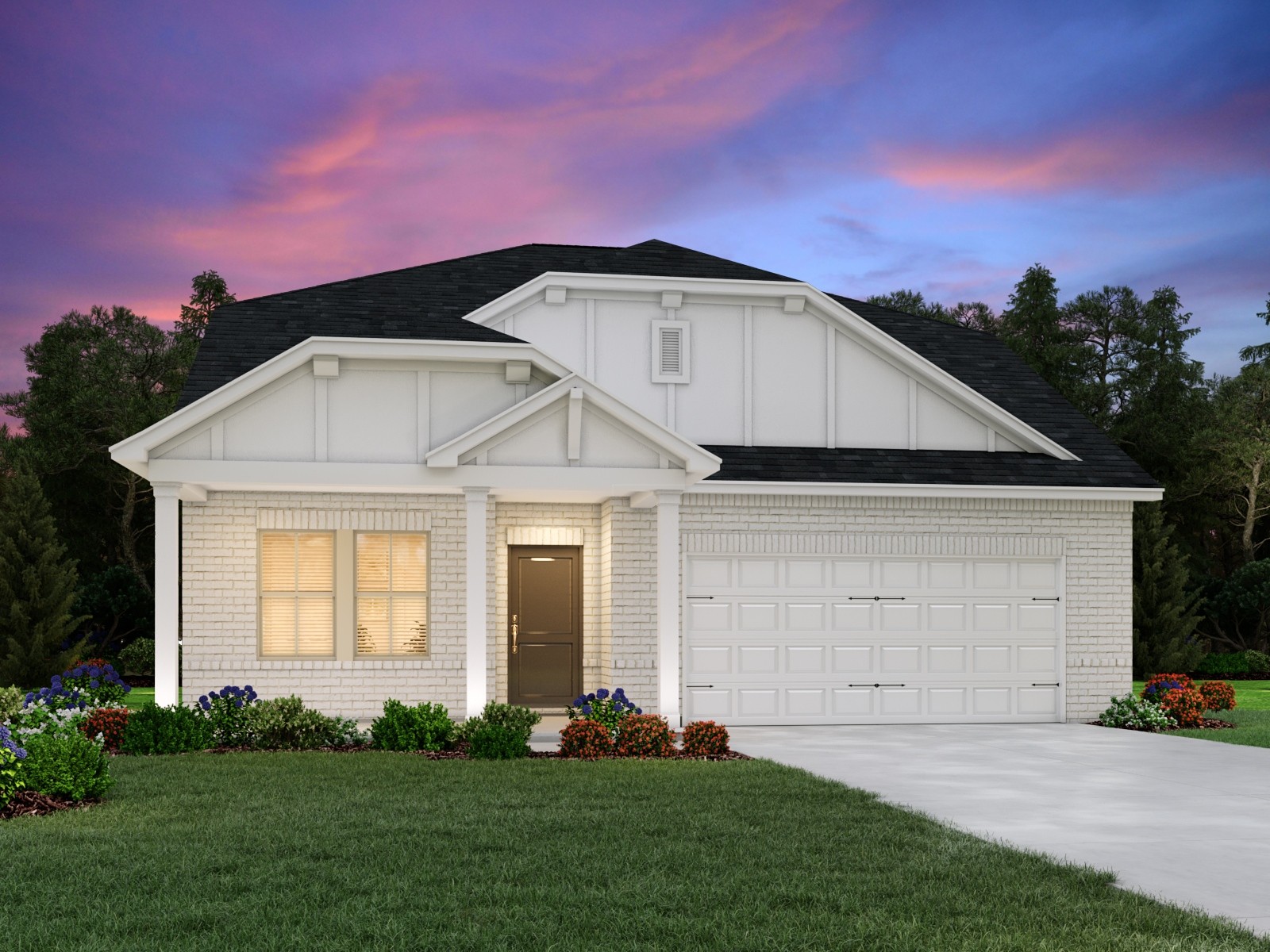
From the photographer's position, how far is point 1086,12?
66.9 feet

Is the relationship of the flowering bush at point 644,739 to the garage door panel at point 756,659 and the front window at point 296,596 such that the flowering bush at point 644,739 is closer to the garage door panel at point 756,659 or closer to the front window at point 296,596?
the garage door panel at point 756,659

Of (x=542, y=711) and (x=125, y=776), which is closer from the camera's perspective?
(x=125, y=776)

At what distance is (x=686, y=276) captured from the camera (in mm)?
18047

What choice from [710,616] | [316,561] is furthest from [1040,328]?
[316,561]

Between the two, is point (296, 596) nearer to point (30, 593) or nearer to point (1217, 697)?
point (30, 593)

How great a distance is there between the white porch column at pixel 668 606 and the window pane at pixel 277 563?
5090 mm

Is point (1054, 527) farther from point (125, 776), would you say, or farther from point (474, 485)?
point (125, 776)

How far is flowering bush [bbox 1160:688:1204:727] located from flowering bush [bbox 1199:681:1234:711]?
0.91 m

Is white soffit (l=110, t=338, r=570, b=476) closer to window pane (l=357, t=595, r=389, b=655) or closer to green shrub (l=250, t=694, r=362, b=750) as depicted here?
green shrub (l=250, t=694, r=362, b=750)

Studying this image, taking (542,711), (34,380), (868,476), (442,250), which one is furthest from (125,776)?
(34,380)

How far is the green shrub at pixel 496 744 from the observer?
1246cm

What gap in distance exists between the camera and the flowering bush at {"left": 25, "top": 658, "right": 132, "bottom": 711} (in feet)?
46.4

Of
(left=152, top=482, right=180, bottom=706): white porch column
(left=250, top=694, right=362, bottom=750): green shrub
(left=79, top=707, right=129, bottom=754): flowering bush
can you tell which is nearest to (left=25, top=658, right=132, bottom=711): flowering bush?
(left=79, top=707, right=129, bottom=754): flowering bush

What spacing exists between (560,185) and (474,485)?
1462 cm
